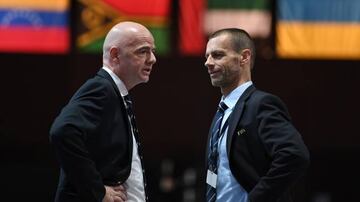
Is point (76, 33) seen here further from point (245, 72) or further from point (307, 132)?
point (245, 72)

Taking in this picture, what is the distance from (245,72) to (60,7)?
5261 mm

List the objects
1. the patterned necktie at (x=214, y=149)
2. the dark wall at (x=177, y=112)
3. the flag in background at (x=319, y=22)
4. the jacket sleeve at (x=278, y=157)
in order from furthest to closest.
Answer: the flag in background at (x=319, y=22) < the dark wall at (x=177, y=112) < the patterned necktie at (x=214, y=149) < the jacket sleeve at (x=278, y=157)

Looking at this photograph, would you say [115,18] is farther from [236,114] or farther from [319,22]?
[236,114]

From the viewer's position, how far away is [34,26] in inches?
325

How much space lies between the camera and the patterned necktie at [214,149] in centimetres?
326

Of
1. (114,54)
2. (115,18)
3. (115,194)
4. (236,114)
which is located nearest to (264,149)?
(236,114)

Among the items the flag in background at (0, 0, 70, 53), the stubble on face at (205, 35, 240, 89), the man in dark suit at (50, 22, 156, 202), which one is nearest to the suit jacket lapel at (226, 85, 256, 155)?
the stubble on face at (205, 35, 240, 89)

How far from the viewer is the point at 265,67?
28.4ft

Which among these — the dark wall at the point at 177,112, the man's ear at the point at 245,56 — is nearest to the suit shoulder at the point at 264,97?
the man's ear at the point at 245,56

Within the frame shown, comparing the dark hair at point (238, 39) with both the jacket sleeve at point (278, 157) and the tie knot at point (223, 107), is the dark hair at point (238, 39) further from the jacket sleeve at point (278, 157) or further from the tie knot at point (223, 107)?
the jacket sleeve at point (278, 157)

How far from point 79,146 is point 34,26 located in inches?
223

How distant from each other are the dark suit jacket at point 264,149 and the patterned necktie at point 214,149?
10 centimetres

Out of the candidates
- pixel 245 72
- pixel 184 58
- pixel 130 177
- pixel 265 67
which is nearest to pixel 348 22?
pixel 265 67

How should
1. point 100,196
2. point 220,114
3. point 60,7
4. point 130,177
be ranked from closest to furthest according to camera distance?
point 100,196 → point 130,177 → point 220,114 → point 60,7
